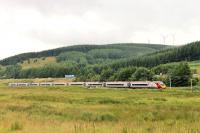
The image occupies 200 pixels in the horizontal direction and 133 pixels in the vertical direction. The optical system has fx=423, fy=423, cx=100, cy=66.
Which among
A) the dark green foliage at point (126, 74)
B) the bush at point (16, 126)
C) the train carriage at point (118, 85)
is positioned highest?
the dark green foliage at point (126, 74)

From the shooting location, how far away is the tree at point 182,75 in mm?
135000

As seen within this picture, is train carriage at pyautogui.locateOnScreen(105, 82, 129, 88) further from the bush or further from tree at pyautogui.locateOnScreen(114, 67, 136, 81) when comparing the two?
the bush

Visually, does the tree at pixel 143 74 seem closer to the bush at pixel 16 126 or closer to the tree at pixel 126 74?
the tree at pixel 126 74

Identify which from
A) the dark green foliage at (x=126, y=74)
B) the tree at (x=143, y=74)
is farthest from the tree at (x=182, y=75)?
the dark green foliage at (x=126, y=74)

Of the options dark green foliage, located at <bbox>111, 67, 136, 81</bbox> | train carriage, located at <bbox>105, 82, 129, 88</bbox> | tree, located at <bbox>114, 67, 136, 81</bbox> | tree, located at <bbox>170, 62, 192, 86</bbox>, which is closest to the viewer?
tree, located at <bbox>170, 62, 192, 86</bbox>

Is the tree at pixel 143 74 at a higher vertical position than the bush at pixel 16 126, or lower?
higher

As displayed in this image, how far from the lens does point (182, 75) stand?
448ft

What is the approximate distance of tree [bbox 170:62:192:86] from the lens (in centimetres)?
13500

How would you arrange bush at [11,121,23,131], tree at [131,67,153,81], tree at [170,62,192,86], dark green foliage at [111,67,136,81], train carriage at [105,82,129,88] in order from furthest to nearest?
dark green foliage at [111,67,136,81] < tree at [131,67,153,81] < train carriage at [105,82,129,88] < tree at [170,62,192,86] < bush at [11,121,23,131]

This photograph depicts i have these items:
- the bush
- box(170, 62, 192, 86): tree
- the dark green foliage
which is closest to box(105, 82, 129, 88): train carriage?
box(170, 62, 192, 86): tree

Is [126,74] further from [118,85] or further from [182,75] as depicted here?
[182,75]

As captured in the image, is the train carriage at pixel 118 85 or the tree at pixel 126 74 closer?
the train carriage at pixel 118 85

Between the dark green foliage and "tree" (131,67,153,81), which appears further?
the dark green foliage

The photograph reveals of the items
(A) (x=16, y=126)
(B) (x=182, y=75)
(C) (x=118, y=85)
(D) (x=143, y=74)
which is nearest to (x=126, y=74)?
(D) (x=143, y=74)
